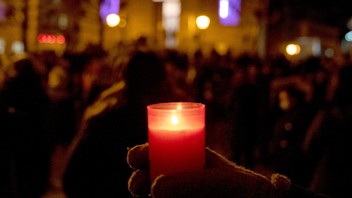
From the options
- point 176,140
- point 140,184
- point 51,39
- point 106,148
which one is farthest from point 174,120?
point 51,39

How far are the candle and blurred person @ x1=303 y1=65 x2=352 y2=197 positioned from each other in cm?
304

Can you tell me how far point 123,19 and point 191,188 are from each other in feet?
70.9

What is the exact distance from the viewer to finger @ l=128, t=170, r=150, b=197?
55.5 inches

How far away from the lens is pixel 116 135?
3.02m

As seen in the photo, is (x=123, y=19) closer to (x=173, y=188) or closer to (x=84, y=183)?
(x=84, y=183)

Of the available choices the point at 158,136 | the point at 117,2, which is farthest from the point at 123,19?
the point at 158,136

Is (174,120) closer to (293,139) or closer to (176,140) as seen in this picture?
(176,140)

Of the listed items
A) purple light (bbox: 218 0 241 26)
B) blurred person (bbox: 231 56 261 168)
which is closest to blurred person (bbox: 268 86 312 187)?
blurred person (bbox: 231 56 261 168)

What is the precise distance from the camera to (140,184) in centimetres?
142

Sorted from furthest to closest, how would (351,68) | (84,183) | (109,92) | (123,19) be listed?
(123,19) → (351,68) → (109,92) → (84,183)

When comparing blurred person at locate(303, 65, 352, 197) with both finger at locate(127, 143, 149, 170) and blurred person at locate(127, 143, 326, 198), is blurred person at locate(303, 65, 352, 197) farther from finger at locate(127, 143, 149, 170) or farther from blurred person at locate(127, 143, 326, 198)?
finger at locate(127, 143, 149, 170)

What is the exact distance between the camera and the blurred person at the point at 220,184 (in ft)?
3.84

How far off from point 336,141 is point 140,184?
3060 millimetres

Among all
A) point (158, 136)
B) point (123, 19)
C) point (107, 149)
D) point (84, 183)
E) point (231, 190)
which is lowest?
point (84, 183)
